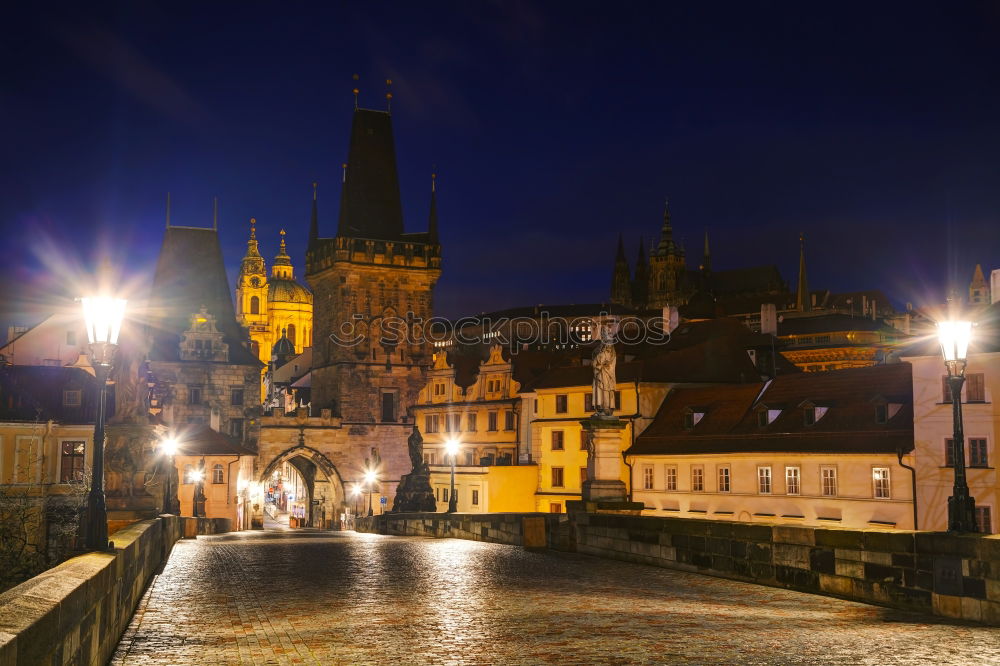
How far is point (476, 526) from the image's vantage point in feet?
98.1

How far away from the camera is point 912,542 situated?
13.8 meters

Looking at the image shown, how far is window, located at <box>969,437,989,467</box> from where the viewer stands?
37.8 meters

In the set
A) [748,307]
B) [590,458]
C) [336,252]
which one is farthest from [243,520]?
[748,307]

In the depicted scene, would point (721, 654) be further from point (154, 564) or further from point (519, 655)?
point (154, 564)

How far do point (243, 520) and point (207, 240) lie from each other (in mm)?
21557

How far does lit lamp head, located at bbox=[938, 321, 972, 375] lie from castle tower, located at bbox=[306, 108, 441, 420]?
6710cm

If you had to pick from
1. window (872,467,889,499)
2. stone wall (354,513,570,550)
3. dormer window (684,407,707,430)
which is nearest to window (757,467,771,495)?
window (872,467,889,499)

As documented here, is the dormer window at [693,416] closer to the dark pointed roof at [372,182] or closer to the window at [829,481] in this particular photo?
the window at [829,481]

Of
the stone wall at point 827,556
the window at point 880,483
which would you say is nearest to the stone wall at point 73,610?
the stone wall at point 827,556

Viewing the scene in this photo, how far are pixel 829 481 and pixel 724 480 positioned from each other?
5.12m

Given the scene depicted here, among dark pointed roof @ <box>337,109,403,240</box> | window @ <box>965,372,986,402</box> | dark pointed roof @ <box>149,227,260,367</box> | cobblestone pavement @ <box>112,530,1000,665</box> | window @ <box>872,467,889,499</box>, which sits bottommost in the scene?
cobblestone pavement @ <box>112,530,1000,665</box>

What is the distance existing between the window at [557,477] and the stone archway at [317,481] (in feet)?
74.2

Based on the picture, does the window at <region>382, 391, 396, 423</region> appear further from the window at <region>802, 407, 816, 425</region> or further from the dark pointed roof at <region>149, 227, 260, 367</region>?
the window at <region>802, 407, 816, 425</region>

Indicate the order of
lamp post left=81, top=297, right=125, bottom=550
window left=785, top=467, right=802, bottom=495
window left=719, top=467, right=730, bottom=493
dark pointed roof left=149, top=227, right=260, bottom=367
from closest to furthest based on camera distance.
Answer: lamp post left=81, top=297, right=125, bottom=550 < window left=785, top=467, right=802, bottom=495 < window left=719, top=467, right=730, bottom=493 < dark pointed roof left=149, top=227, right=260, bottom=367
